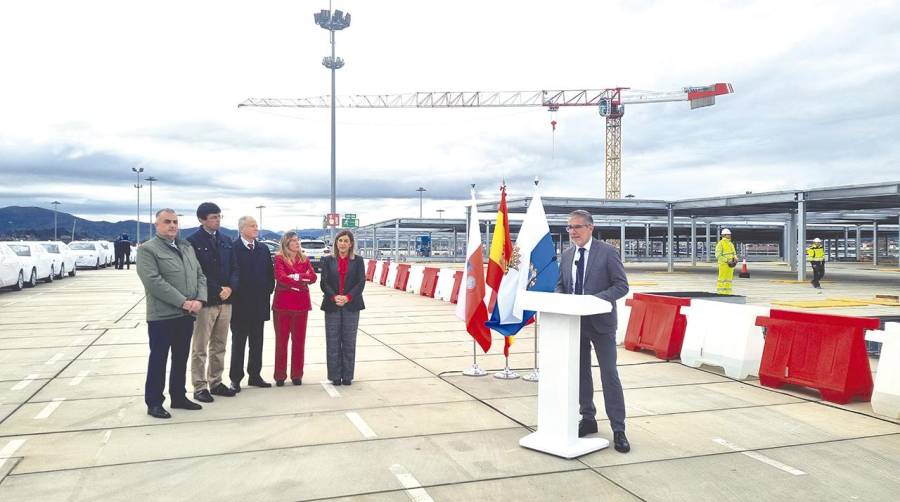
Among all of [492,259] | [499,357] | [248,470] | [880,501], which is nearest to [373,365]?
[499,357]

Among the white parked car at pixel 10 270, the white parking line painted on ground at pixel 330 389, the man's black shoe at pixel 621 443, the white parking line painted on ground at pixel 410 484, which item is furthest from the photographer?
the white parked car at pixel 10 270

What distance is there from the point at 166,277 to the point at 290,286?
1717mm

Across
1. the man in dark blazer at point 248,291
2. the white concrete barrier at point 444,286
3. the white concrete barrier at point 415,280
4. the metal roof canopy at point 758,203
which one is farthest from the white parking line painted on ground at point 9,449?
the metal roof canopy at point 758,203

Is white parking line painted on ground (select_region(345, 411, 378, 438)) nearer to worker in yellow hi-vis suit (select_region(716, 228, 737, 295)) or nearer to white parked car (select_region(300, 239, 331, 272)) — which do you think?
worker in yellow hi-vis suit (select_region(716, 228, 737, 295))

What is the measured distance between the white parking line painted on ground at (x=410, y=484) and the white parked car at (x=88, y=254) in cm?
3805

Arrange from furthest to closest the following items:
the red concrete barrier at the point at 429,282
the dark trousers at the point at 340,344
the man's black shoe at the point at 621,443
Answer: the red concrete barrier at the point at 429,282
the dark trousers at the point at 340,344
the man's black shoe at the point at 621,443

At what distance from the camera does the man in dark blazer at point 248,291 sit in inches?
302

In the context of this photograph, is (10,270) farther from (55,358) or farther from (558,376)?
(558,376)

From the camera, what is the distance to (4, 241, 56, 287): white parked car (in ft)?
76.7

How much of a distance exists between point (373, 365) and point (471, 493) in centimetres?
495

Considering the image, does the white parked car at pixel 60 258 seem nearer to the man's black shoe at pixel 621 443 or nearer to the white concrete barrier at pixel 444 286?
the white concrete barrier at pixel 444 286

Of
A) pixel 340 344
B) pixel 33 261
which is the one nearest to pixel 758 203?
pixel 340 344

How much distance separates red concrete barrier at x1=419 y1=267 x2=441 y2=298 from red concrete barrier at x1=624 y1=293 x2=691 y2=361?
32.7ft

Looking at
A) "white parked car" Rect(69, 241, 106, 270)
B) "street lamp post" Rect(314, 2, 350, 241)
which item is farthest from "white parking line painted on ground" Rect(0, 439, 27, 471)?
"white parked car" Rect(69, 241, 106, 270)
